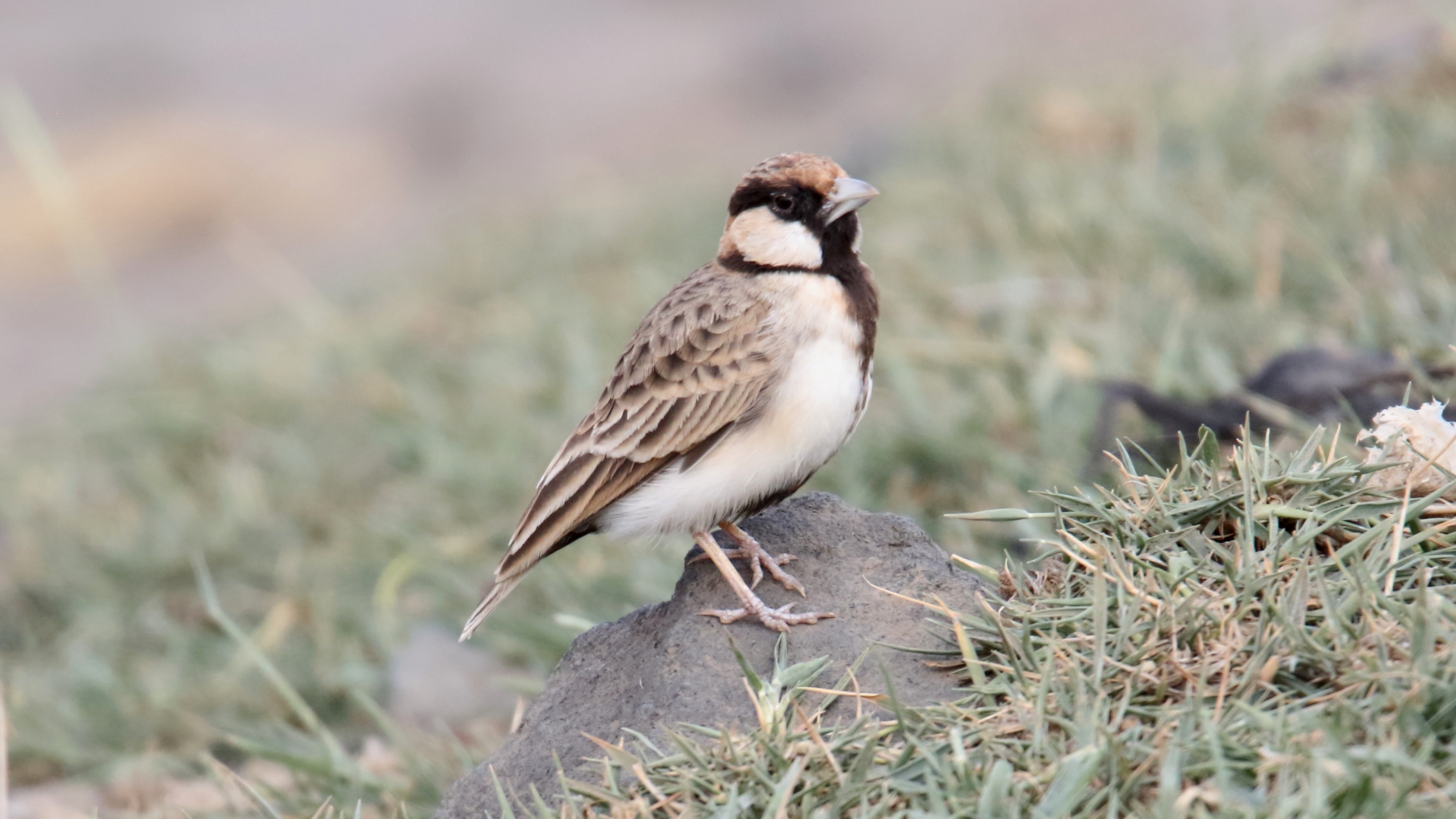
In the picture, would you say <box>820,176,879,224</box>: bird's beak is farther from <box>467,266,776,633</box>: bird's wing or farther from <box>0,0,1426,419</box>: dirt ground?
<box>0,0,1426,419</box>: dirt ground

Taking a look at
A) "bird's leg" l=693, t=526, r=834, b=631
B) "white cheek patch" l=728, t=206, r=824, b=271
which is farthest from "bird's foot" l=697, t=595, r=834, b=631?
"white cheek patch" l=728, t=206, r=824, b=271

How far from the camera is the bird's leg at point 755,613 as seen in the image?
2.88 metres

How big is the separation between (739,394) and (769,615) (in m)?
0.62

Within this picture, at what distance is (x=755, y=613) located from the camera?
2906 millimetres

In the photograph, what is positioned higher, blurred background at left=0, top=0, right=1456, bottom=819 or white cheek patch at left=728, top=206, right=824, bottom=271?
white cheek patch at left=728, top=206, right=824, bottom=271

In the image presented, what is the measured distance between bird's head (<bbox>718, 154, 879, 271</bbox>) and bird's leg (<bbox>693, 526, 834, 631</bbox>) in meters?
0.95

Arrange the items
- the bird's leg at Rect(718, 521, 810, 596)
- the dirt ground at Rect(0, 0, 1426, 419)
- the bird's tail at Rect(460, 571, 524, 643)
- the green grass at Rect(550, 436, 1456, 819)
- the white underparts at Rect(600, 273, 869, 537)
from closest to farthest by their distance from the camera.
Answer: the green grass at Rect(550, 436, 1456, 819) → the bird's leg at Rect(718, 521, 810, 596) → the white underparts at Rect(600, 273, 869, 537) → the bird's tail at Rect(460, 571, 524, 643) → the dirt ground at Rect(0, 0, 1426, 419)

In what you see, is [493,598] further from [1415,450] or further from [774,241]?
[1415,450]

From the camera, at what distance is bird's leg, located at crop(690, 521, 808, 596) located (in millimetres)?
3051

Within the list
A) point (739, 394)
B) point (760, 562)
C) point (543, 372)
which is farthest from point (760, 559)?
point (543, 372)

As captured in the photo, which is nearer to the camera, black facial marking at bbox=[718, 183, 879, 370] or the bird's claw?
the bird's claw

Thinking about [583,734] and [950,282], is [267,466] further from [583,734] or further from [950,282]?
[583,734]

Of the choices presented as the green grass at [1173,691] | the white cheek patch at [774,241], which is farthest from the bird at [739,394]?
the green grass at [1173,691]

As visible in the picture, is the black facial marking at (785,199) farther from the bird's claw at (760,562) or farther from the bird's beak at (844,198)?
the bird's claw at (760,562)
